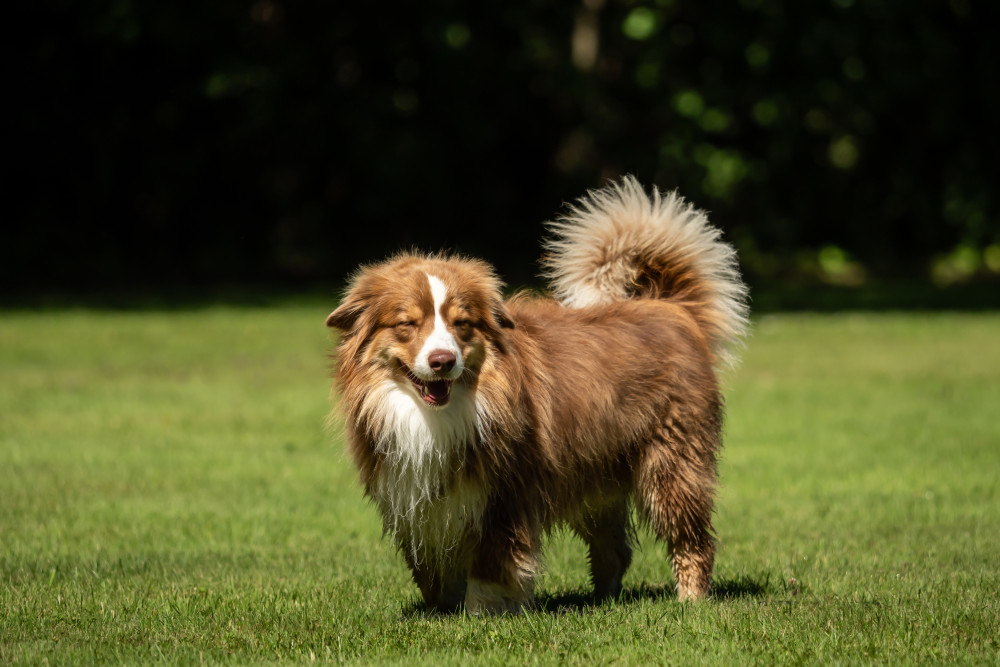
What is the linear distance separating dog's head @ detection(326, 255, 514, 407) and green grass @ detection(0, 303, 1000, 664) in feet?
3.71

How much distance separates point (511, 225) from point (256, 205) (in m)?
6.10

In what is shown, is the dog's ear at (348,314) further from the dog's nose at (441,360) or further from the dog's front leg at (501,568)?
the dog's front leg at (501,568)

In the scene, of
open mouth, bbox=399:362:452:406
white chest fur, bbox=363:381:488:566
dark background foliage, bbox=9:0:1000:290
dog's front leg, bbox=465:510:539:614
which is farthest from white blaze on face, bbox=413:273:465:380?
dark background foliage, bbox=9:0:1000:290

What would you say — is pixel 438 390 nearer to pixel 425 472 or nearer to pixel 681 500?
pixel 425 472

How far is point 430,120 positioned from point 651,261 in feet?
70.9

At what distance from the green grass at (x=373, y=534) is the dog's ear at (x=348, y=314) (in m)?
1.35

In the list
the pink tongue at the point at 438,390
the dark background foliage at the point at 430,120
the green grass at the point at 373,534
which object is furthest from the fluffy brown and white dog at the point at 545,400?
the dark background foliage at the point at 430,120

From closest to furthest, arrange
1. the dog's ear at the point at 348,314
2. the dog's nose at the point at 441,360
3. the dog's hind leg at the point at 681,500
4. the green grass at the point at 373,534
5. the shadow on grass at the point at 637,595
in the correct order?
the dog's nose at the point at 441,360, the green grass at the point at 373,534, the dog's ear at the point at 348,314, the shadow on grass at the point at 637,595, the dog's hind leg at the point at 681,500

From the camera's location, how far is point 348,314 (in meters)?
5.48

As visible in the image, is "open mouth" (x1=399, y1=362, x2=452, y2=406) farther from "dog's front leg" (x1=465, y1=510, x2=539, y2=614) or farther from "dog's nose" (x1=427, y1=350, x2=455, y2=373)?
"dog's front leg" (x1=465, y1=510, x2=539, y2=614)

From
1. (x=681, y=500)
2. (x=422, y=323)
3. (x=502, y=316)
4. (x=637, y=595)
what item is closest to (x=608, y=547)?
(x=637, y=595)

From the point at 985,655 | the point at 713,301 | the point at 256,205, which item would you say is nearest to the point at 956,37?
the point at 256,205

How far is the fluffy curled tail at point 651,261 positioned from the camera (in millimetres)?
6715

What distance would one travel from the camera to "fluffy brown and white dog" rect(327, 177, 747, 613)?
534 cm
